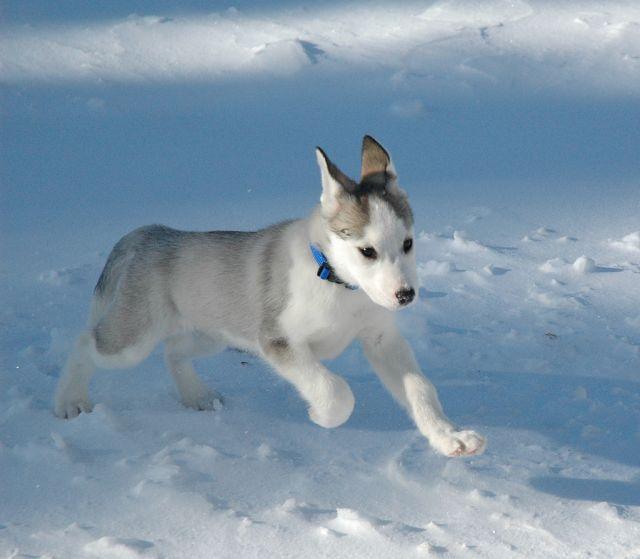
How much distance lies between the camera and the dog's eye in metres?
3.43

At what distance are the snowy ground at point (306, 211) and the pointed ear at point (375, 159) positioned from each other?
106cm

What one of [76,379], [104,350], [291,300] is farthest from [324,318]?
[76,379]

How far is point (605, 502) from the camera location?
11.3ft

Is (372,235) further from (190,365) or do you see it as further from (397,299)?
(190,365)

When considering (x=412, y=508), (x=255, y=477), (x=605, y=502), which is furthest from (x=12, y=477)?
(x=605, y=502)

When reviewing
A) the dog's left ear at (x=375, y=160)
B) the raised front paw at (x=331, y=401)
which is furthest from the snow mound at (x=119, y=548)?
the dog's left ear at (x=375, y=160)

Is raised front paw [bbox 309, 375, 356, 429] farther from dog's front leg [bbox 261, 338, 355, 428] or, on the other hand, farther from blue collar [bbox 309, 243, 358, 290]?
blue collar [bbox 309, 243, 358, 290]

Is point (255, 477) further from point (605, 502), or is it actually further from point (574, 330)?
point (574, 330)

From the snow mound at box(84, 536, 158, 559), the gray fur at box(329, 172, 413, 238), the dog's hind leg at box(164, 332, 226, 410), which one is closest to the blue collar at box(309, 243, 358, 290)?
the gray fur at box(329, 172, 413, 238)

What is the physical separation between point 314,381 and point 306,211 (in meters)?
2.66

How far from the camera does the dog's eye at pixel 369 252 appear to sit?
3432 mm

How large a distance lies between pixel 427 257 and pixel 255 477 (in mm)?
2303

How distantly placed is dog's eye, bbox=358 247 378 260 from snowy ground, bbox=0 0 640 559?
0.84m

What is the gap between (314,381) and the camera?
3.71 metres
